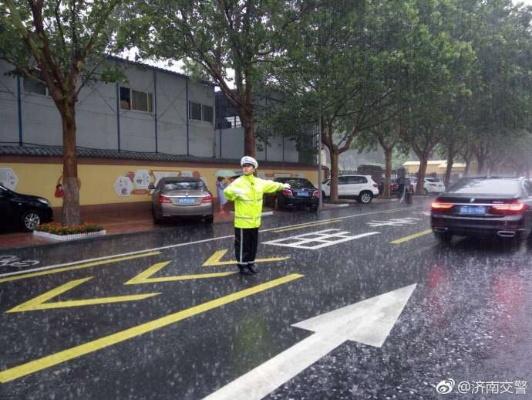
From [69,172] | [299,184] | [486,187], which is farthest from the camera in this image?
[299,184]

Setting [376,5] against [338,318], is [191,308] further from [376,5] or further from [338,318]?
[376,5]

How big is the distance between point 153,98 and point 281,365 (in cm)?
1787

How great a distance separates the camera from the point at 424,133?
3053 centimetres

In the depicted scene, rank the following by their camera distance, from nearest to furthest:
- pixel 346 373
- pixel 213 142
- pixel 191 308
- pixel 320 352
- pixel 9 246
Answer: pixel 346 373, pixel 320 352, pixel 191 308, pixel 9 246, pixel 213 142

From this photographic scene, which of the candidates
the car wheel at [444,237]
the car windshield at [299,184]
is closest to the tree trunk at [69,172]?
the car wheel at [444,237]

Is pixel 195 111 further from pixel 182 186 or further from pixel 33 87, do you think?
pixel 182 186

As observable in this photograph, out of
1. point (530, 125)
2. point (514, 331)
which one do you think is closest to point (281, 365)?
point (514, 331)


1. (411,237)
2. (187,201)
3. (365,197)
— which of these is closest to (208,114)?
(365,197)

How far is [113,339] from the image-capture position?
373 centimetres

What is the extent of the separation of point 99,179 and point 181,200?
4810 mm

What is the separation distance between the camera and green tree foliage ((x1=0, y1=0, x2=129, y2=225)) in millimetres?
9652

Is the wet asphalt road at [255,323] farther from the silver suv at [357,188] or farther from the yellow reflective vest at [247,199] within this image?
the silver suv at [357,188]

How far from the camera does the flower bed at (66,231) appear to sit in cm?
982

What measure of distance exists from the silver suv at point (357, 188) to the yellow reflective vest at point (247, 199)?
710 inches
